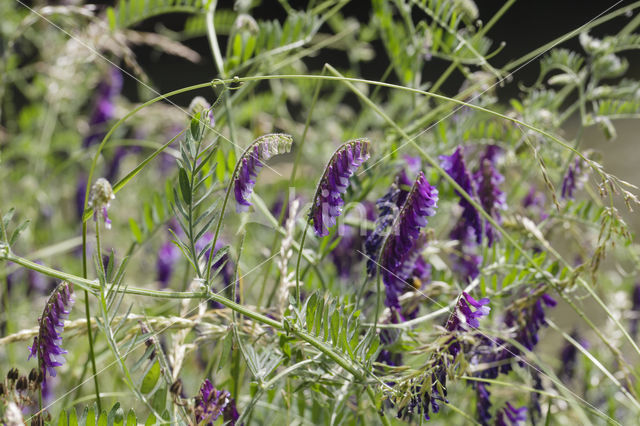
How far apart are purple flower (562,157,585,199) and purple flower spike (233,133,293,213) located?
1.38 feet

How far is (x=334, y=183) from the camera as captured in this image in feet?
1.76

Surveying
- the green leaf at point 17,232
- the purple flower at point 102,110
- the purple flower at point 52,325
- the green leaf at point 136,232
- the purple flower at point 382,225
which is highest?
the purple flower at point 102,110

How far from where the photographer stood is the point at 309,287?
35.3 inches

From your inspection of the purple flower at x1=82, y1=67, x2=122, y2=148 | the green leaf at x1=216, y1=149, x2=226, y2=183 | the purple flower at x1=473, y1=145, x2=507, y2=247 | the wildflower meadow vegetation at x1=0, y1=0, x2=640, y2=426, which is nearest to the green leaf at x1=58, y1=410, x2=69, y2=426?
the wildflower meadow vegetation at x1=0, y1=0, x2=640, y2=426

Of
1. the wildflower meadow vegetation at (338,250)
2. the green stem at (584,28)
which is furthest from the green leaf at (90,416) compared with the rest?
the green stem at (584,28)

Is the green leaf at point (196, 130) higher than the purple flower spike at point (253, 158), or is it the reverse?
the green leaf at point (196, 130)

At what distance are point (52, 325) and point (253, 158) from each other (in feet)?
0.72

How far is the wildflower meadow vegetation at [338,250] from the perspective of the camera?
55 cm

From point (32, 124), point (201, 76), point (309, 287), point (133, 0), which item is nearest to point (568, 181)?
point (309, 287)

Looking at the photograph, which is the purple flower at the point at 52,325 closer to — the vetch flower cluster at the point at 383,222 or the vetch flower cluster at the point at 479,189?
the vetch flower cluster at the point at 383,222

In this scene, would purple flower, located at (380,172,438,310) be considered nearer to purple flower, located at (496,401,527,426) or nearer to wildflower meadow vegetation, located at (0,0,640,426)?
wildflower meadow vegetation, located at (0,0,640,426)

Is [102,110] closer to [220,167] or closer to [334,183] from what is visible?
[220,167]

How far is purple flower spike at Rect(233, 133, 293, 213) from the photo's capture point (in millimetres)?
526

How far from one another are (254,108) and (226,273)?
560mm
